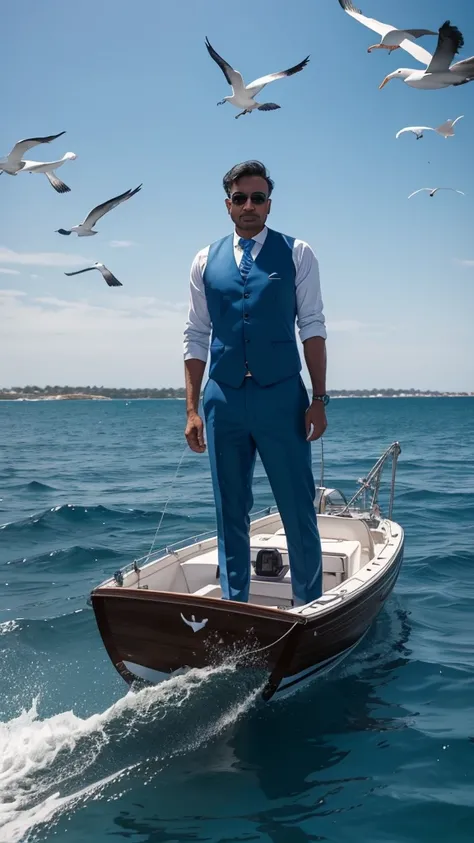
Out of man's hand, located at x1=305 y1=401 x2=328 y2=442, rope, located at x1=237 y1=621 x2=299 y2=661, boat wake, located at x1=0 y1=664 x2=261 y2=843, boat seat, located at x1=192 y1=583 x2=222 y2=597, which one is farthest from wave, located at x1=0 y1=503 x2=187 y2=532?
man's hand, located at x1=305 y1=401 x2=328 y2=442

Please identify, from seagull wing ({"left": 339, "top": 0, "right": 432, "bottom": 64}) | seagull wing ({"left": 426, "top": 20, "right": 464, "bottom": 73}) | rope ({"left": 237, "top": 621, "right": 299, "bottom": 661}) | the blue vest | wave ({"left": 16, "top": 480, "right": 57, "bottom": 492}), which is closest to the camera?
rope ({"left": 237, "top": 621, "right": 299, "bottom": 661})

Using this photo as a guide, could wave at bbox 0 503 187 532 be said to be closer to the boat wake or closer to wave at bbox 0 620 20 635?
wave at bbox 0 620 20 635

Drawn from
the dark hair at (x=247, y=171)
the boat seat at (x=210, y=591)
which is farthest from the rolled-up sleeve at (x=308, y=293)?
the boat seat at (x=210, y=591)

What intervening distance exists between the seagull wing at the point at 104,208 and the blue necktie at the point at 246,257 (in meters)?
4.60

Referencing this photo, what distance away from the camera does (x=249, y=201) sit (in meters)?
4.20

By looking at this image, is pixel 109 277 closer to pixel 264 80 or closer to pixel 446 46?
pixel 264 80

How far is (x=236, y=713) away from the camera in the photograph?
4328 millimetres

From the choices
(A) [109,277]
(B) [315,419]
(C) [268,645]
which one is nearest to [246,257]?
(B) [315,419]

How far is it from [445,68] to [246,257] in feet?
12.1

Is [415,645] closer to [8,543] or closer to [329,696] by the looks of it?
[329,696]

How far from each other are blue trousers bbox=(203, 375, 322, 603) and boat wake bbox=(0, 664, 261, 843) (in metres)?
0.56

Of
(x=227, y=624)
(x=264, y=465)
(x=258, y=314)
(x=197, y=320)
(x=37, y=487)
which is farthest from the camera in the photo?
(x=37, y=487)

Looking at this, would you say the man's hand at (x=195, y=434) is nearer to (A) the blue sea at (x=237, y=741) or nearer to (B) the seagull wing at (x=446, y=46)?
(A) the blue sea at (x=237, y=741)

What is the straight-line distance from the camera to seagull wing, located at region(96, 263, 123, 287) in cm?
881
